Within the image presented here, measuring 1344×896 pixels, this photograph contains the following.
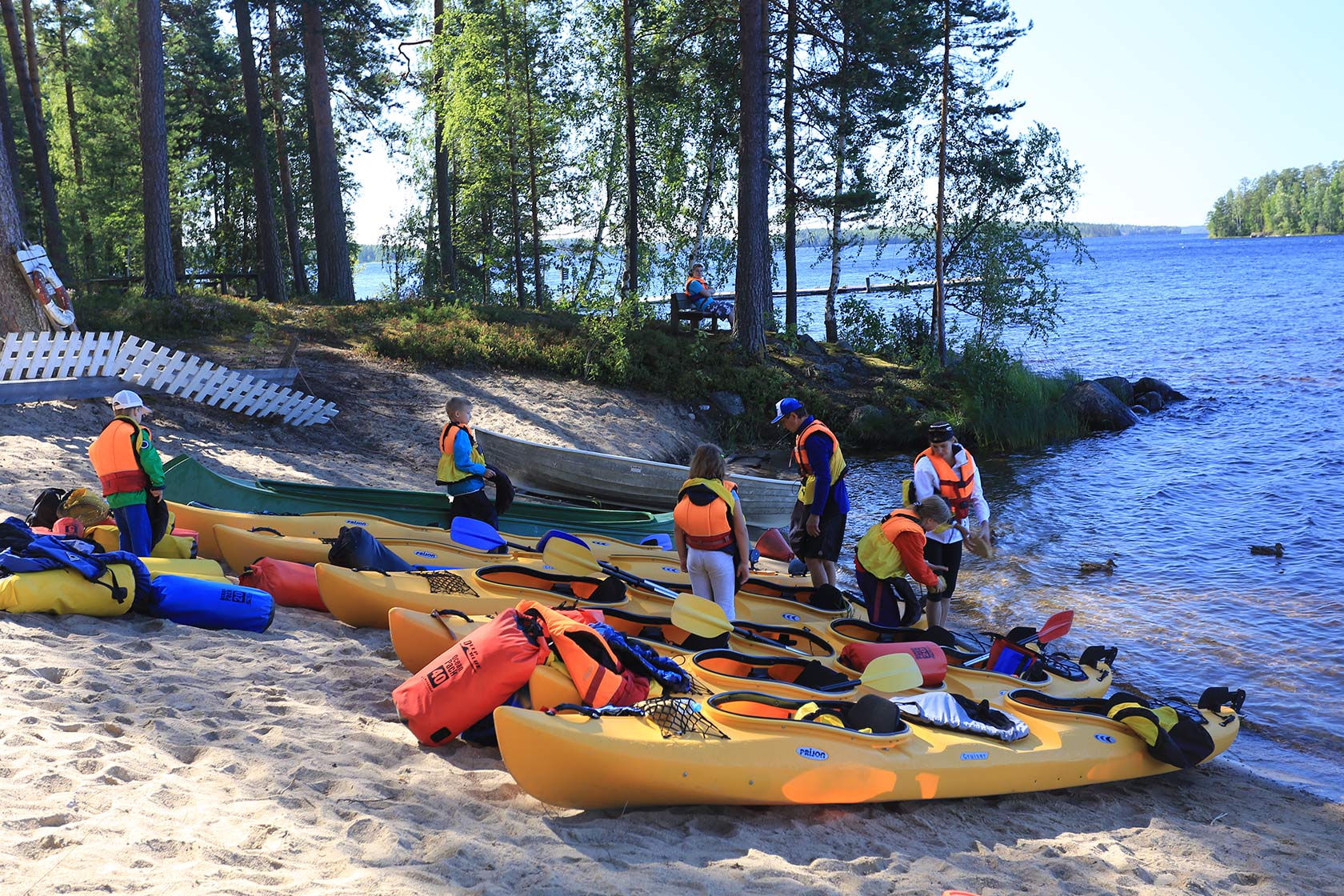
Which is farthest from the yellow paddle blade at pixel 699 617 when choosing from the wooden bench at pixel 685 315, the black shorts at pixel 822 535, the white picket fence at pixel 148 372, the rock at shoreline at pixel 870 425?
the wooden bench at pixel 685 315

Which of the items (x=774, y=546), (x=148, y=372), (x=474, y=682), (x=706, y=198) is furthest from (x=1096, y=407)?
(x=474, y=682)

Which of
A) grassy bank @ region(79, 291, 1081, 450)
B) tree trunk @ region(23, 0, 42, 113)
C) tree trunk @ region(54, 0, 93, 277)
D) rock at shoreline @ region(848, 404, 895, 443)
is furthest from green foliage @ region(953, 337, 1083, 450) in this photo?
tree trunk @ region(54, 0, 93, 277)

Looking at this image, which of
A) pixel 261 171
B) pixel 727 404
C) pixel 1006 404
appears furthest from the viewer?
pixel 261 171

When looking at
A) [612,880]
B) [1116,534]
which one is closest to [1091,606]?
[1116,534]

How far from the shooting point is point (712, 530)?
6.71 m

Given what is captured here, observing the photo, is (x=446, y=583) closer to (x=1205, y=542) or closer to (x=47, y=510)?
(x=47, y=510)

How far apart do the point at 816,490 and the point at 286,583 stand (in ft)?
13.5

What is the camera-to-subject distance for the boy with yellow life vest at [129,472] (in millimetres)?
6898

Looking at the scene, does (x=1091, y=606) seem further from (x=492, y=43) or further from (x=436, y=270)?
(x=436, y=270)

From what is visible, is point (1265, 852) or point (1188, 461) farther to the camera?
point (1188, 461)

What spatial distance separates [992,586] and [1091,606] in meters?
1.06

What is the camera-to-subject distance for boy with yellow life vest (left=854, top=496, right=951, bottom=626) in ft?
22.7

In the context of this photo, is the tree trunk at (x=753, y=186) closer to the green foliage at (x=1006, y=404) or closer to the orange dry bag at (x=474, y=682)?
the green foliage at (x=1006, y=404)

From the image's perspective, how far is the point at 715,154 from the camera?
76.8 ft
